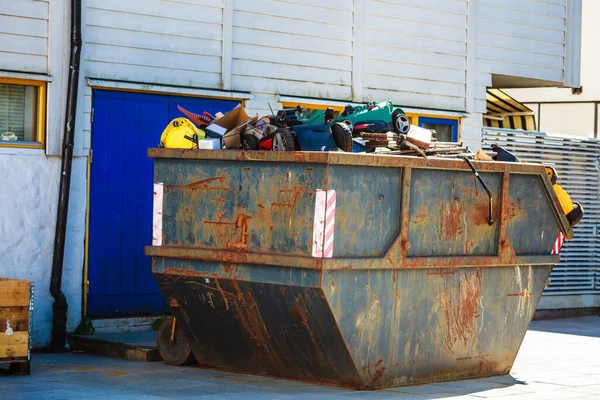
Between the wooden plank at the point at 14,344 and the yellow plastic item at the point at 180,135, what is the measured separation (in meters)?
2.00

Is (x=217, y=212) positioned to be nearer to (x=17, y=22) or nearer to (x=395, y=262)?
(x=395, y=262)

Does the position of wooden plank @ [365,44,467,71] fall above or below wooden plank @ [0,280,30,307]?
above

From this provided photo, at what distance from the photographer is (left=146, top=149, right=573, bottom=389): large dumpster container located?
8.58 metres

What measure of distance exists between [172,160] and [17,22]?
2.78 m

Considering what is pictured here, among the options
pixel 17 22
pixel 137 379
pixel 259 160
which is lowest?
pixel 137 379

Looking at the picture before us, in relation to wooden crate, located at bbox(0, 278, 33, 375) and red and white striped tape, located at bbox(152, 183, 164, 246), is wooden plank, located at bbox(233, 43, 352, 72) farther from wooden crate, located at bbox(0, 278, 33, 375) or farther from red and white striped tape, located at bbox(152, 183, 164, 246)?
wooden crate, located at bbox(0, 278, 33, 375)

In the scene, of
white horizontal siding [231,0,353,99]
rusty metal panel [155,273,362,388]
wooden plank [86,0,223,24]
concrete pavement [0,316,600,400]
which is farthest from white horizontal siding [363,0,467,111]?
rusty metal panel [155,273,362,388]

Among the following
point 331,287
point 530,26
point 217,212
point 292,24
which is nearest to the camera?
point 331,287

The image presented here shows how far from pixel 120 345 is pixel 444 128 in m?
6.27

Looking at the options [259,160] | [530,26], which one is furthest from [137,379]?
[530,26]

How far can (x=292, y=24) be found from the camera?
13.4 meters

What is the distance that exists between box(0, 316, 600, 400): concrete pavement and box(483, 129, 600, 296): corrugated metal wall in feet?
15.6

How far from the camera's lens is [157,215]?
374 inches

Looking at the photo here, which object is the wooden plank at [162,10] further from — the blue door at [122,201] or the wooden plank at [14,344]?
the wooden plank at [14,344]
